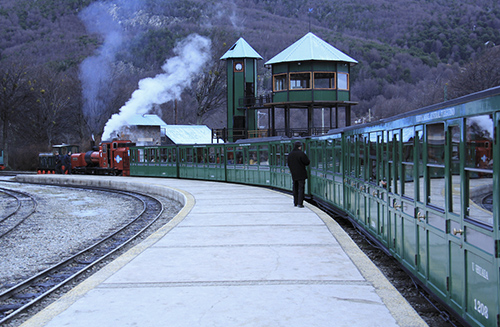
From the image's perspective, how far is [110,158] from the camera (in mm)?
40188

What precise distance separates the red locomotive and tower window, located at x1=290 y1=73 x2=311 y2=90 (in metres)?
12.1

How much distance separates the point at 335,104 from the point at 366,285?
3445 centimetres

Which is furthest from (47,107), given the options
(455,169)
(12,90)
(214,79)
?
(455,169)

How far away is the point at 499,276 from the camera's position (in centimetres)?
443

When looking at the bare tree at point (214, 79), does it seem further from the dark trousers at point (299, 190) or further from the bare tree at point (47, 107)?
the dark trousers at point (299, 190)

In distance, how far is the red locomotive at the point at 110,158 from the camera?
130 feet

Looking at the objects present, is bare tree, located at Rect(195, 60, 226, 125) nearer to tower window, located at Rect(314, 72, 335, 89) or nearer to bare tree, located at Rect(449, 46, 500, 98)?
tower window, located at Rect(314, 72, 335, 89)

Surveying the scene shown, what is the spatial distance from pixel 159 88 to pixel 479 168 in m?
47.9

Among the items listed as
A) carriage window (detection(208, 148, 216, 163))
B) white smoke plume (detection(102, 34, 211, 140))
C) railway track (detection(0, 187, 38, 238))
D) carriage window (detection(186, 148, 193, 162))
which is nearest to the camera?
railway track (detection(0, 187, 38, 238))

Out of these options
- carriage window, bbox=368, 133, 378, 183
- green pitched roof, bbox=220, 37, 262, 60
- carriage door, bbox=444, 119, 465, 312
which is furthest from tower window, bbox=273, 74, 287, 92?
carriage door, bbox=444, 119, 465, 312

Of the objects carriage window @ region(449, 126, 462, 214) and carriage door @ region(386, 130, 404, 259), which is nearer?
carriage window @ region(449, 126, 462, 214)

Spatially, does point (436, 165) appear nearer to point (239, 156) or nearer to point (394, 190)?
point (394, 190)

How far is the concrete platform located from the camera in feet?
18.6

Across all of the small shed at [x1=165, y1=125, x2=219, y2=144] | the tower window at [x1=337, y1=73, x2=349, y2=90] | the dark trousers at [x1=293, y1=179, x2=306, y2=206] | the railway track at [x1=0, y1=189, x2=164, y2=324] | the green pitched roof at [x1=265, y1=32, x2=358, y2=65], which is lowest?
the railway track at [x1=0, y1=189, x2=164, y2=324]
